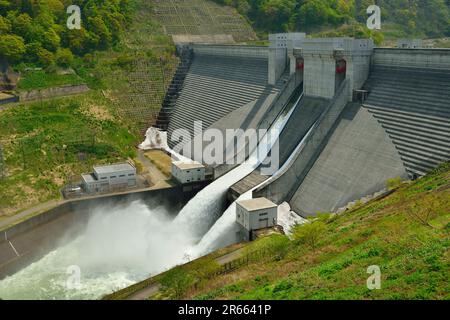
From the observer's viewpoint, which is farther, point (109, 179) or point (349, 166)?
point (109, 179)

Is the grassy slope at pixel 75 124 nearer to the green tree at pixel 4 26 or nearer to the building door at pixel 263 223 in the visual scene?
the green tree at pixel 4 26

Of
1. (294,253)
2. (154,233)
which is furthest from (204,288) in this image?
(154,233)

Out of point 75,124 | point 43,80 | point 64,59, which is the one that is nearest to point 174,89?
point 64,59

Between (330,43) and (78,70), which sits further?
(78,70)

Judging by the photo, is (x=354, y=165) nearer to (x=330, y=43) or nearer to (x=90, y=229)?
(x=330, y=43)

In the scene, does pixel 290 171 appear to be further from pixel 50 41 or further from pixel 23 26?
pixel 23 26

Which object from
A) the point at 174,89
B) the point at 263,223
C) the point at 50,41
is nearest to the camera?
the point at 263,223
